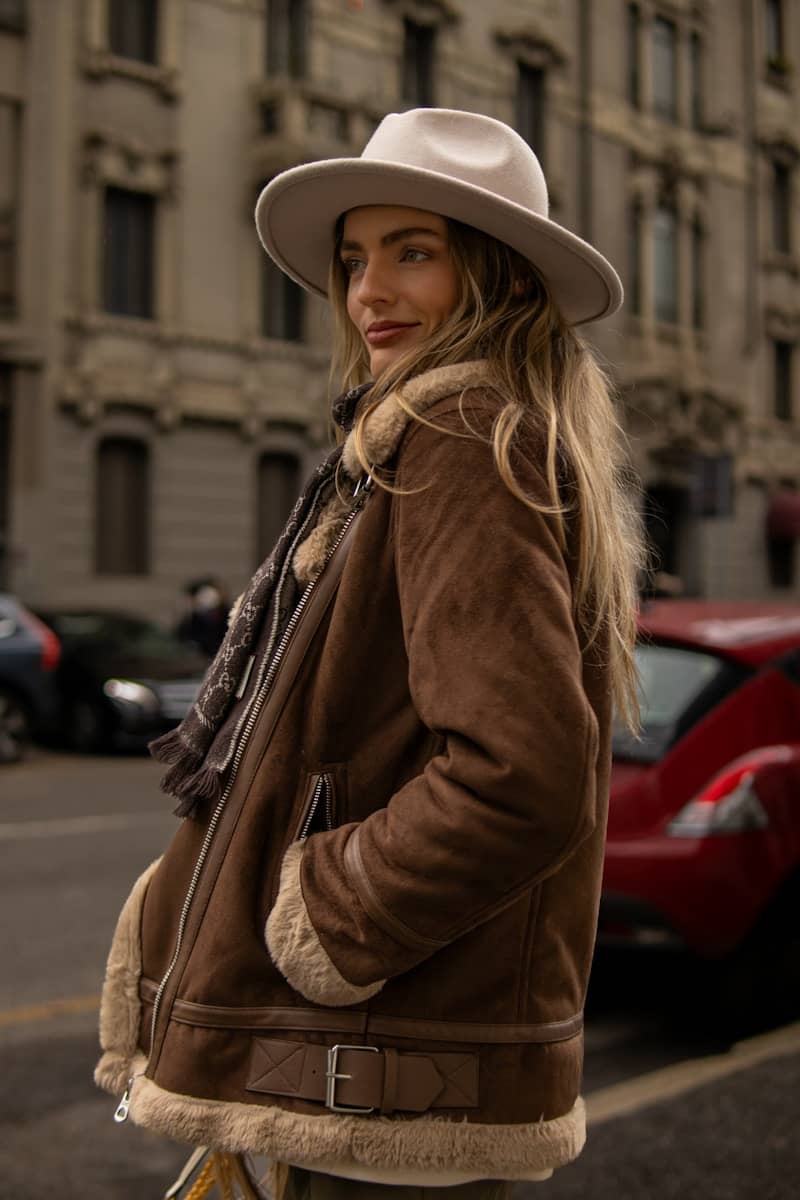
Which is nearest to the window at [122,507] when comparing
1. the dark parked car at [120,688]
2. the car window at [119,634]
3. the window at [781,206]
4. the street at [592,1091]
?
the car window at [119,634]

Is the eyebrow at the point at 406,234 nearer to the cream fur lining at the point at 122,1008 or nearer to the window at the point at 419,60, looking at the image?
the cream fur lining at the point at 122,1008

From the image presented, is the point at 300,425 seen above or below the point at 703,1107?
above

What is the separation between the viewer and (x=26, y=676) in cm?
1326

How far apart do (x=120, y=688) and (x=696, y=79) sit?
70.7 ft

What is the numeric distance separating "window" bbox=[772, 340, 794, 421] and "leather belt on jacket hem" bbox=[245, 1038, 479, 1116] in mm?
31567

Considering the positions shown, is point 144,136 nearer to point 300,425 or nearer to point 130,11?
point 130,11

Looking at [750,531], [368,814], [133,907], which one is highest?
[750,531]

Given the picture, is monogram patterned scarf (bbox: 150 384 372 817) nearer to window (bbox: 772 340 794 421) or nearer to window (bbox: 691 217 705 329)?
window (bbox: 691 217 705 329)

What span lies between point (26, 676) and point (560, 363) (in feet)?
39.5

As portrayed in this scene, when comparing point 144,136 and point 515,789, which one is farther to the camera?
point 144,136

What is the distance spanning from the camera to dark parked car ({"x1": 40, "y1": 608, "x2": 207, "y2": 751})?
45.1 feet

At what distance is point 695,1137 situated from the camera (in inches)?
147

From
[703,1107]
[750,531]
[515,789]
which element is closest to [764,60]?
[750,531]

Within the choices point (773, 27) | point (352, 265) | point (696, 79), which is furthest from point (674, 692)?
point (773, 27)
